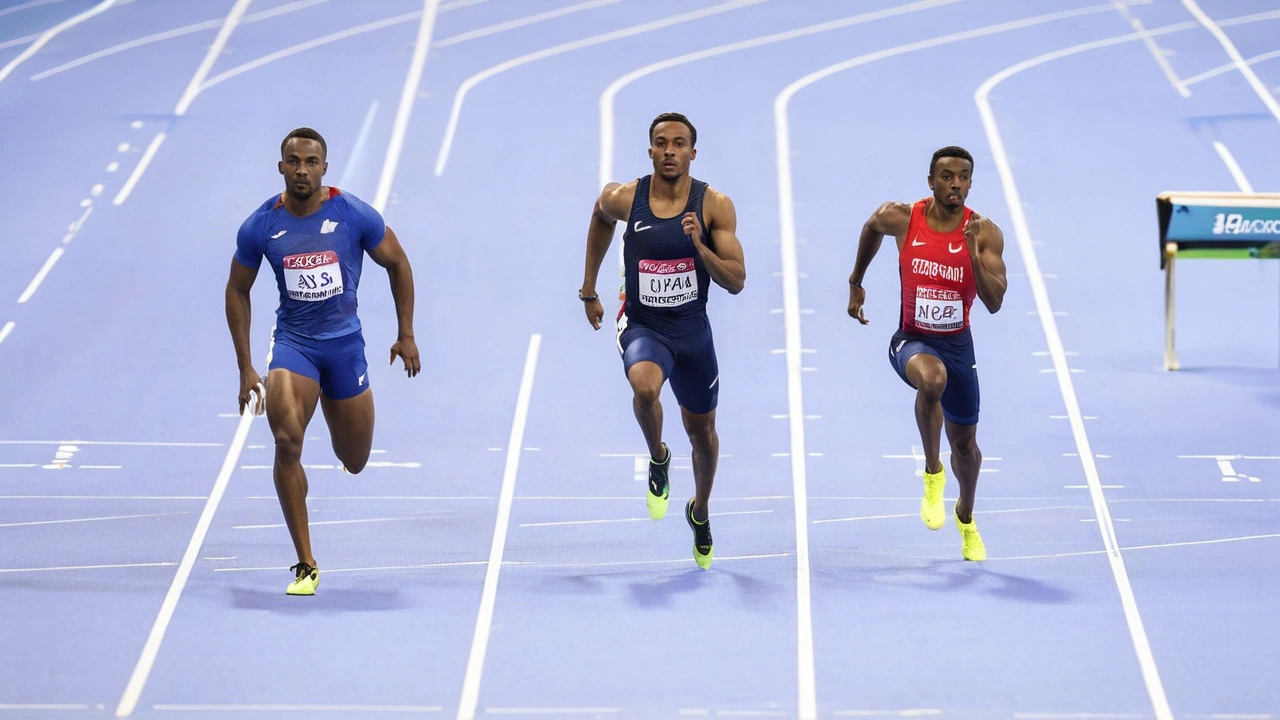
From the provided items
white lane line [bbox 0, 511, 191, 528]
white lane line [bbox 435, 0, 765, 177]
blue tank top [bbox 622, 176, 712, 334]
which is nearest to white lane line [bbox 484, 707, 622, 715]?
blue tank top [bbox 622, 176, 712, 334]

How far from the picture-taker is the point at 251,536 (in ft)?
26.3

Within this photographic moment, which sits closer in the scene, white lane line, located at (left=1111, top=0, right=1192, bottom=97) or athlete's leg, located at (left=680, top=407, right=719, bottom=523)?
athlete's leg, located at (left=680, top=407, right=719, bottom=523)

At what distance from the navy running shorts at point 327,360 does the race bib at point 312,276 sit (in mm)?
188

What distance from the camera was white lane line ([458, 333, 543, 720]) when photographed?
249 inches

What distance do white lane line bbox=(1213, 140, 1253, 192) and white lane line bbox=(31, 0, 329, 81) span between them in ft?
30.9

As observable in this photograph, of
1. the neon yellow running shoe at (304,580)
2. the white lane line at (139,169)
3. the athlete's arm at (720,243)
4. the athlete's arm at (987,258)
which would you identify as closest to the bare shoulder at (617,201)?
the athlete's arm at (720,243)

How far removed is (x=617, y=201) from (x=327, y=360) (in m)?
1.47

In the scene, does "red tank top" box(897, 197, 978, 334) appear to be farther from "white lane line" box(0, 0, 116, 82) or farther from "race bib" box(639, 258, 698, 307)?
"white lane line" box(0, 0, 116, 82)

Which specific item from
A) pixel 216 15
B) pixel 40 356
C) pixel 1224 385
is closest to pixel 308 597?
pixel 40 356

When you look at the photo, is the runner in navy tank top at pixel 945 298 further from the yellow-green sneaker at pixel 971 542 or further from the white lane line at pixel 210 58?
the white lane line at pixel 210 58

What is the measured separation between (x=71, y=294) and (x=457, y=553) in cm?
514

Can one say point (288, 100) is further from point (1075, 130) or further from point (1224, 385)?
point (1224, 385)

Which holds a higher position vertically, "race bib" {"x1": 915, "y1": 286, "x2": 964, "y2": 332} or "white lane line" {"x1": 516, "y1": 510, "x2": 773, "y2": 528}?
"race bib" {"x1": 915, "y1": 286, "x2": 964, "y2": 332}

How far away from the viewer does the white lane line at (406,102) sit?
43.7 ft
